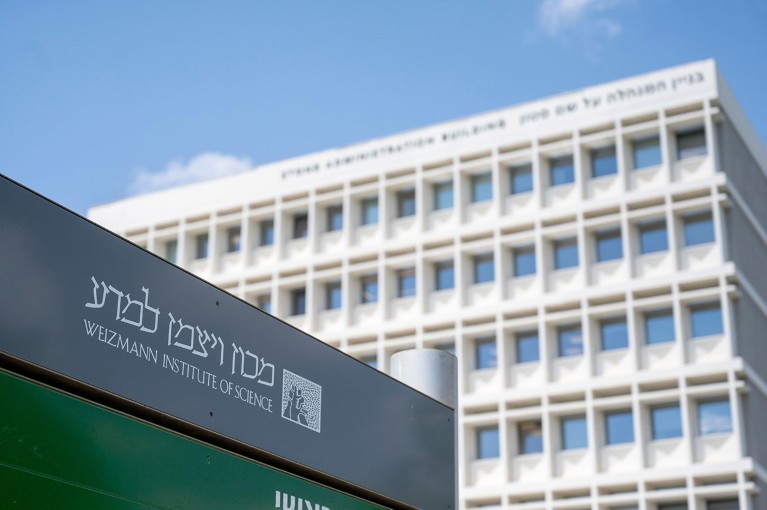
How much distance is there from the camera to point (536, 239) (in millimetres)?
43500

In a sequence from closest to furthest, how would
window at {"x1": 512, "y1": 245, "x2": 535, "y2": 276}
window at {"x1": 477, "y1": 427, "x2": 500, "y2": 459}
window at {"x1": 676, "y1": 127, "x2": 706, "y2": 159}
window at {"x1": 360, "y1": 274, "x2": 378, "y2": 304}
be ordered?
1. window at {"x1": 676, "y1": 127, "x2": 706, "y2": 159}
2. window at {"x1": 477, "y1": 427, "x2": 500, "y2": 459}
3. window at {"x1": 512, "y1": 245, "x2": 535, "y2": 276}
4. window at {"x1": 360, "y1": 274, "x2": 378, "y2": 304}

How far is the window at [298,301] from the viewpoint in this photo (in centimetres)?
4812

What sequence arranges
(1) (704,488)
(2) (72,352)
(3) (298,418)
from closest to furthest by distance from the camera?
(2) (72,352), (3) (298,418), (1) (704,488)

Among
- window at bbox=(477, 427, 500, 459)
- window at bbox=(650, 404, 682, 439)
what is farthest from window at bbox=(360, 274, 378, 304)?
window at bbox=(650, 404, 682, 439)

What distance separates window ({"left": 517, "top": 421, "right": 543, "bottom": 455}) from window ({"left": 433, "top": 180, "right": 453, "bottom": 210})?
27.9 ft

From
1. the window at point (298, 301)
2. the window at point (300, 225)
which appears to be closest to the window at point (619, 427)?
the window at point (298, 301)

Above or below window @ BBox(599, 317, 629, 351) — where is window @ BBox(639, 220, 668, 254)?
above

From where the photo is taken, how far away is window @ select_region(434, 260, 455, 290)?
149ft

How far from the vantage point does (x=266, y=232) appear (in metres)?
49.7

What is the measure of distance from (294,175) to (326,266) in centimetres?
381

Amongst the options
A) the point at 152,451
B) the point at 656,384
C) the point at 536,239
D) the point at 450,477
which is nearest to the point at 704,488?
the point at 656,384

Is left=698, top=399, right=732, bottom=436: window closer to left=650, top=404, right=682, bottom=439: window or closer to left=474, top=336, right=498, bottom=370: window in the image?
left=650, top=404, right=682, bottom=439: window

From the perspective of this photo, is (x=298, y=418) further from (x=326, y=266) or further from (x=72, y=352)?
(x=326, y=266)

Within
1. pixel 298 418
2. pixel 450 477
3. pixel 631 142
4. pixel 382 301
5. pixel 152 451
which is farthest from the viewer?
pixel 382 301
